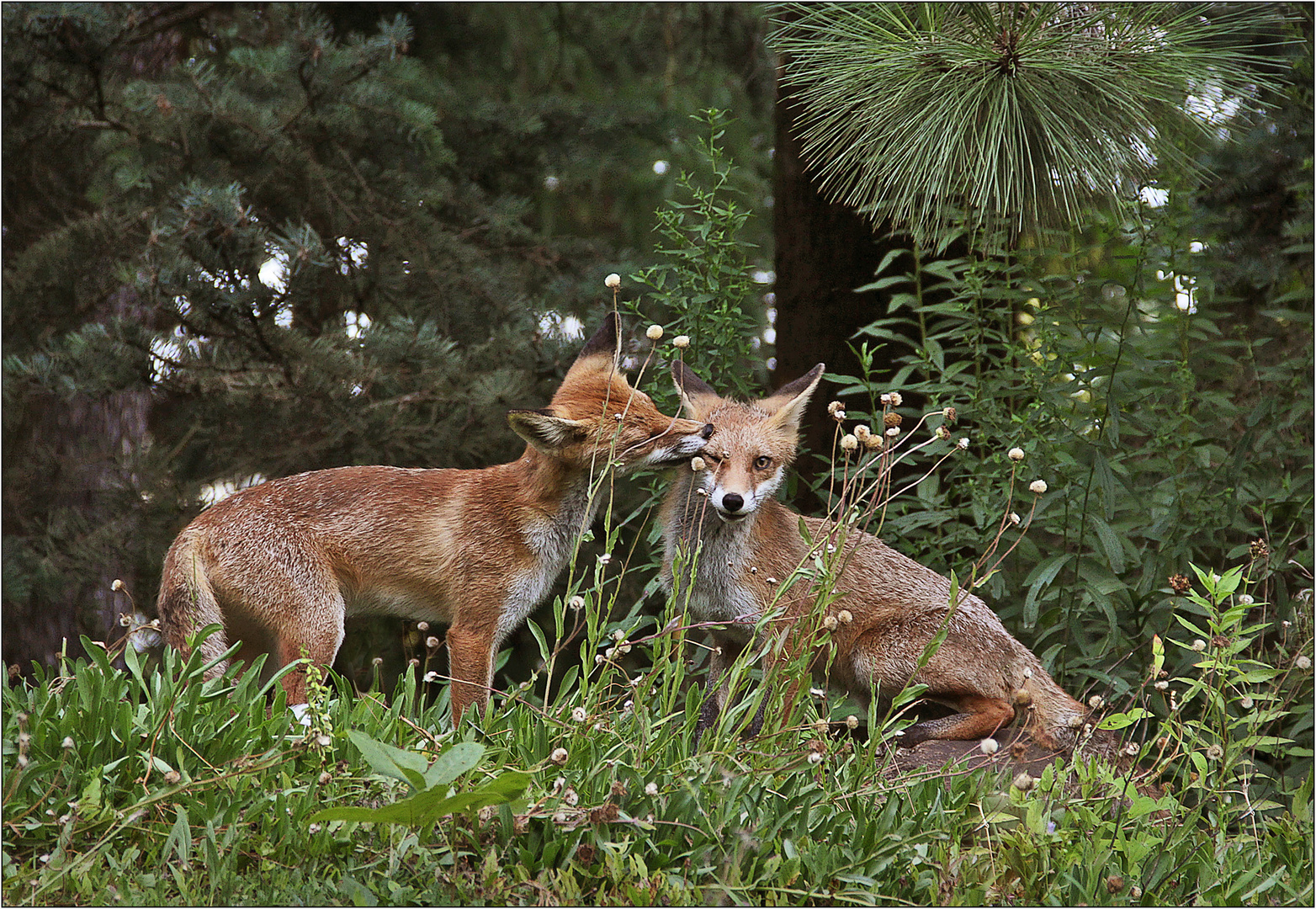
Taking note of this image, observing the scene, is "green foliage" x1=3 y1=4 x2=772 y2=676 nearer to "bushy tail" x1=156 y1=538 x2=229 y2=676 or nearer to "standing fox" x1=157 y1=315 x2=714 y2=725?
"standing fox" x1=157 y1=315 x2=714 y2=725

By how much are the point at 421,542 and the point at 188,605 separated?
0.86 meters

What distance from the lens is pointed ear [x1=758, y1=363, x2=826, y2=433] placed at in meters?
4.21

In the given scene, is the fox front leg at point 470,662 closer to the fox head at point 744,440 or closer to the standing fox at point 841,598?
the standing fox at point 841,598

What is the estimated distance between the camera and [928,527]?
5.25m

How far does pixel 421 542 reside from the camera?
417 cm

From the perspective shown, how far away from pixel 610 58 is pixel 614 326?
566 centimetres

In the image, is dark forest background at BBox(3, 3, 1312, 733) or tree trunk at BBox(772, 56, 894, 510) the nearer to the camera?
dark forest background at BBox(3, 3, 1312, 733)

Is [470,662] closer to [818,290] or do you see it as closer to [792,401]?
[792,401]

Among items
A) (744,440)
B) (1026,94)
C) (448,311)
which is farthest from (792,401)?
(448,311)

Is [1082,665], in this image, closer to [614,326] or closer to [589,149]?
[614,326]

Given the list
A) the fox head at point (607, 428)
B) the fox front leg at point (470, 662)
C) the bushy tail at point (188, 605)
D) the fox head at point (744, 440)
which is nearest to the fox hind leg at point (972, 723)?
the fox head at point (744, 440)

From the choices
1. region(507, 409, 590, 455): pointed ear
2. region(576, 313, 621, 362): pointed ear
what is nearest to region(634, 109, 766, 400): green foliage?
region(576, 313, 621, 362): pointed ear

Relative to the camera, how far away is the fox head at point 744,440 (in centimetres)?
381

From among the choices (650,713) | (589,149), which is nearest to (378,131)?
(589,149)
